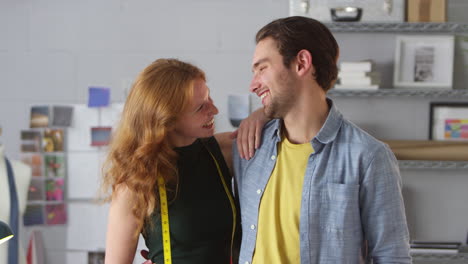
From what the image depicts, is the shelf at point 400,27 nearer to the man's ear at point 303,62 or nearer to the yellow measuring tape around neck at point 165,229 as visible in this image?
the man's ear at point 303,62

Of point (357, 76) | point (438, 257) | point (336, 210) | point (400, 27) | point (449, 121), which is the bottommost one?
point (438, 257)

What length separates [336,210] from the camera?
59.8 inches

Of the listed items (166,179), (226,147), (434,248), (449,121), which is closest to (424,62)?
(449,121)

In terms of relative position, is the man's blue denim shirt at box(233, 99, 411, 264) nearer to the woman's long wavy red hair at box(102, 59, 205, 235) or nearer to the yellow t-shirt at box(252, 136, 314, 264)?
the yellow t-shirt at box(252, 136, 314, 264)

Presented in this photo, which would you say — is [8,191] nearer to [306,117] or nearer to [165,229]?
[165,229]

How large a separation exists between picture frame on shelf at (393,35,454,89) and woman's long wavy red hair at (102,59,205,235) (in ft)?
5.69

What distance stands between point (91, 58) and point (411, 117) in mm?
1997

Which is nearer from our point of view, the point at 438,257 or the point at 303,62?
the point at 303,62

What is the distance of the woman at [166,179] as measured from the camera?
1652 millimetres

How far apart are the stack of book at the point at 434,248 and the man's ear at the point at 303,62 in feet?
5.67

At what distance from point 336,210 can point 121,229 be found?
25.9 inches

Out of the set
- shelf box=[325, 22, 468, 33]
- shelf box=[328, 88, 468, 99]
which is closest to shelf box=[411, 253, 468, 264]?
shelf box=[328, 88, 468, 99]

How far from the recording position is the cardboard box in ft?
9.69

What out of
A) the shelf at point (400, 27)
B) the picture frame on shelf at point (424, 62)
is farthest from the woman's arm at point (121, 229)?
the picture frame on shelf at point (424, 62)
